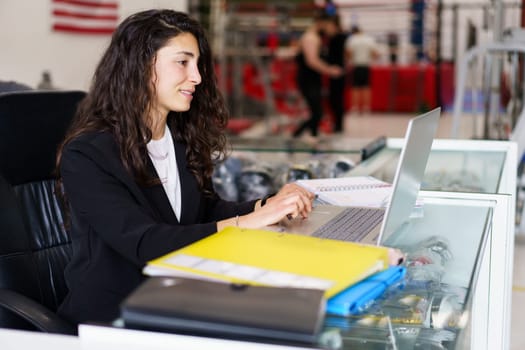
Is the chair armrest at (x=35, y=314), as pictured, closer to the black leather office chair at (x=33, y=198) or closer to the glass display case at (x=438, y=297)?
the black leather office chair at (x=33, y=198)

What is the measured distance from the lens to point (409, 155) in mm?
1488

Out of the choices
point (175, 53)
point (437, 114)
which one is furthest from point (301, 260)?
point (175, 53)

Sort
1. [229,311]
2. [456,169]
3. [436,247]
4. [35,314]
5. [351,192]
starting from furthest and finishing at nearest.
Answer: [456,169] < [351,192] < [35,314] < [436,247] < [229,311]

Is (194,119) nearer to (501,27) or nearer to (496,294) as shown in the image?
(496,294)

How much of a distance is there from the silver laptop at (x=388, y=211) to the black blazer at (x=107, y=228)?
0.80 feet

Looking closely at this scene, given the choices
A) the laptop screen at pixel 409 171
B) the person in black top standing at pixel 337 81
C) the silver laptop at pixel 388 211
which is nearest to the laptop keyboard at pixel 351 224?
the silver laptop at pixel 388 211

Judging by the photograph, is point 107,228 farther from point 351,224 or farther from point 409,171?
point 409,171

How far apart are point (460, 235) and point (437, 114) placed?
30 centimetres

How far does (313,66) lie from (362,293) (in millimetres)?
7482

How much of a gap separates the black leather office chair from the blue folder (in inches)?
39.6

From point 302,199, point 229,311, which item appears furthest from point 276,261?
point 302,199

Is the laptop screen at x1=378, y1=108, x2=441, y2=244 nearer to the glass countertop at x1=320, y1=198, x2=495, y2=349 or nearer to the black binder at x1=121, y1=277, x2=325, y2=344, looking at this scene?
the glass countertop at x1=320, y1=198, x2=495, y2=349

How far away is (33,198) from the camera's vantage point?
2.24m

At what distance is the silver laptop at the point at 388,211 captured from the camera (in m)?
1.46
